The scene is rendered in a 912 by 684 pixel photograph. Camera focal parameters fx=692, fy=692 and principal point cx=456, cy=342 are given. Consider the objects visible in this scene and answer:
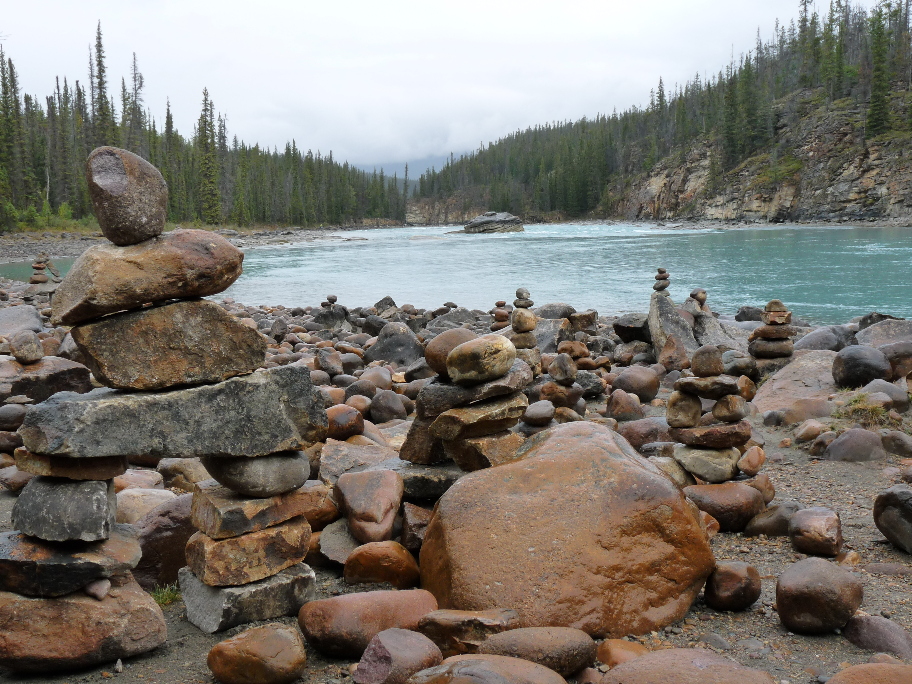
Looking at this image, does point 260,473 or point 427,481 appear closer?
point 260,473

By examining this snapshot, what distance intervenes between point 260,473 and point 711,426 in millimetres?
3617

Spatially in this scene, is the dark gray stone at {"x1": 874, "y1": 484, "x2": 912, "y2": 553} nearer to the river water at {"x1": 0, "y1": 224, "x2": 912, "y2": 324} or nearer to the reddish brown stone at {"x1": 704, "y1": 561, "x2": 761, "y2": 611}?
the reddish brown stone at {"x1": 704, "y1": 561, "x2": 761, "y2": 611}

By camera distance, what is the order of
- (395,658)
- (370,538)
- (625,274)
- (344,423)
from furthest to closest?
1. (625,274)
2. (344,423)
3. (370,538)
4. (395,658)

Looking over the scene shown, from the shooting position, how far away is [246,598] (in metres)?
4.05

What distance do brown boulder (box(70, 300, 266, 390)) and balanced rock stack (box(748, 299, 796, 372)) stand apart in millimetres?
8663

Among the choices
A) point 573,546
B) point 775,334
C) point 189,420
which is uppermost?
point 189,420

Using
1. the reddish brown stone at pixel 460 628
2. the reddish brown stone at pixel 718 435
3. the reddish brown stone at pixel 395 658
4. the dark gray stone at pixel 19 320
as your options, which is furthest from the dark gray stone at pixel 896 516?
the dark gray stone at pixel 19 320

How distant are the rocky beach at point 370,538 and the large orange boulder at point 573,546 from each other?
1 centimetres

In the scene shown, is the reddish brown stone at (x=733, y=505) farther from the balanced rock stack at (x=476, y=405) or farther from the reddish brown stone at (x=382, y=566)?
the reddish brown stone at (x=382, y=566)

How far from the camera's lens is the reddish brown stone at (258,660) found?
3318 mm

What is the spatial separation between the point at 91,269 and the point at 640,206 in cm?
11347

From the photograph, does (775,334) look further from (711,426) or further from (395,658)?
(395,658)

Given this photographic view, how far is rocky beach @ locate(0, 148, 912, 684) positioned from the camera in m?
3.40

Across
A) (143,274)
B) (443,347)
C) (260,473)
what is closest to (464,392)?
(443,347)
